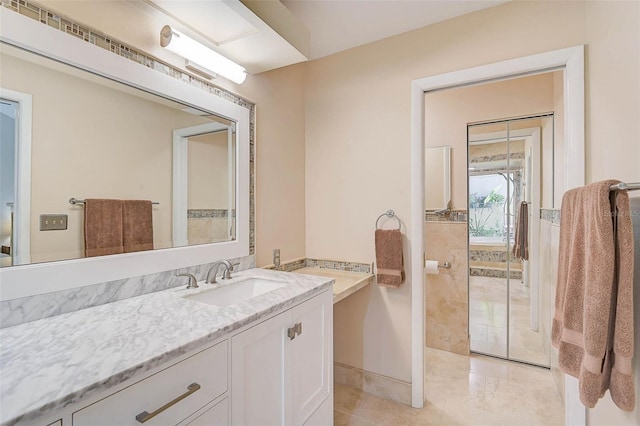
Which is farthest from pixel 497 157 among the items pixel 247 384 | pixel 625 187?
pixel 247 384

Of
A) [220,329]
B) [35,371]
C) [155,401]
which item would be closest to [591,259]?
[220,329]

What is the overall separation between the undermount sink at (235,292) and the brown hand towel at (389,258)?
0.76m

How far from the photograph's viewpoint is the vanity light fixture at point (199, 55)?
1.29 metres

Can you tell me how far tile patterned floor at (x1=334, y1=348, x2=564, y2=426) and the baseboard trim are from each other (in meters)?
0.03

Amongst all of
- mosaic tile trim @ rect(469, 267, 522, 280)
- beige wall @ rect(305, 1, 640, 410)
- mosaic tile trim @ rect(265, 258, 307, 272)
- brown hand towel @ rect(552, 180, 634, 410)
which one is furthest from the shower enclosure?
brown hand towel @ rect(552, 180, 634, 410)

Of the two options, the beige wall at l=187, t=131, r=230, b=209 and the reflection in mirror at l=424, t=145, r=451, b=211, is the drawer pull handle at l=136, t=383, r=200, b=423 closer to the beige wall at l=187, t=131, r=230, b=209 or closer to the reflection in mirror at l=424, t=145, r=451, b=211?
the beige wall at l=187, t=131, r=230, b=209

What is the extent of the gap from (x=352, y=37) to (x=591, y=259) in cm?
187

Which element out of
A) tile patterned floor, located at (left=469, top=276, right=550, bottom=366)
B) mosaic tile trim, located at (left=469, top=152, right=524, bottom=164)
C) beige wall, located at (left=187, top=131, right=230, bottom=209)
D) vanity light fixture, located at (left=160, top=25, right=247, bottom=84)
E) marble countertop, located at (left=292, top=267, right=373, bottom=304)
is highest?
vanity light fixture, located at (left=160, top=25, right=247, bottom=84)

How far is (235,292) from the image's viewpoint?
4.97 feet

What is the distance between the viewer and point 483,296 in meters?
2.68

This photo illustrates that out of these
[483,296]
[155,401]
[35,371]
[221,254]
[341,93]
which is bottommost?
[483,296]

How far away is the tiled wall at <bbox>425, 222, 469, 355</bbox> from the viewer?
2639mm

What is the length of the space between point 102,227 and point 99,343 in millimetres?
542

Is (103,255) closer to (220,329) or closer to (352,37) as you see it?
(220,329)
